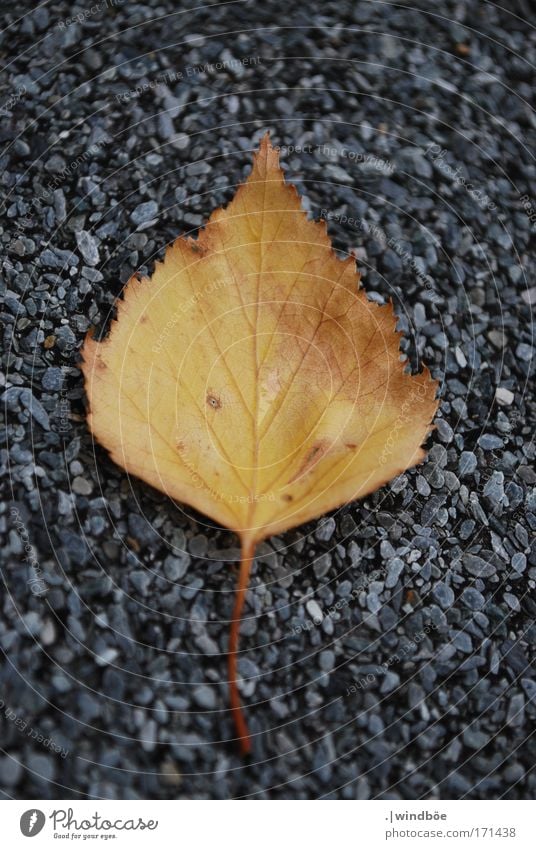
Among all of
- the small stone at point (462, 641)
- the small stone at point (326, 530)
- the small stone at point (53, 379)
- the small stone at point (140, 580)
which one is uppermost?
the small stone at point (53, 379)

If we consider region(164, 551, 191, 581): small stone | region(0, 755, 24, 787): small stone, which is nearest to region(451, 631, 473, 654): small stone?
region(164, 551, 191, 581): small stone

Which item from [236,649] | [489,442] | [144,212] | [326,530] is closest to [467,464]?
[489,442]

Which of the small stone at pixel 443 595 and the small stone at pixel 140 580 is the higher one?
the small stone at pixel 443 595

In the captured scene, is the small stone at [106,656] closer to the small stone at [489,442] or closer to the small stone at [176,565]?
the small stone at [176,565]

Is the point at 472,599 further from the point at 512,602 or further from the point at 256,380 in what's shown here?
the point at 256,380

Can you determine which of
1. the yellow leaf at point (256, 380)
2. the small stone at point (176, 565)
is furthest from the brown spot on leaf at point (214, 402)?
the small stone at point (176, 565)

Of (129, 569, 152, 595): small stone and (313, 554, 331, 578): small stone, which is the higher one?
(313, 554, 331, 578): small stone

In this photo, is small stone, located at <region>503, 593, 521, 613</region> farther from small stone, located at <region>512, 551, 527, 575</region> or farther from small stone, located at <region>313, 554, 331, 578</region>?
small stone, located at <region>313, 554, 331, 578</region>
